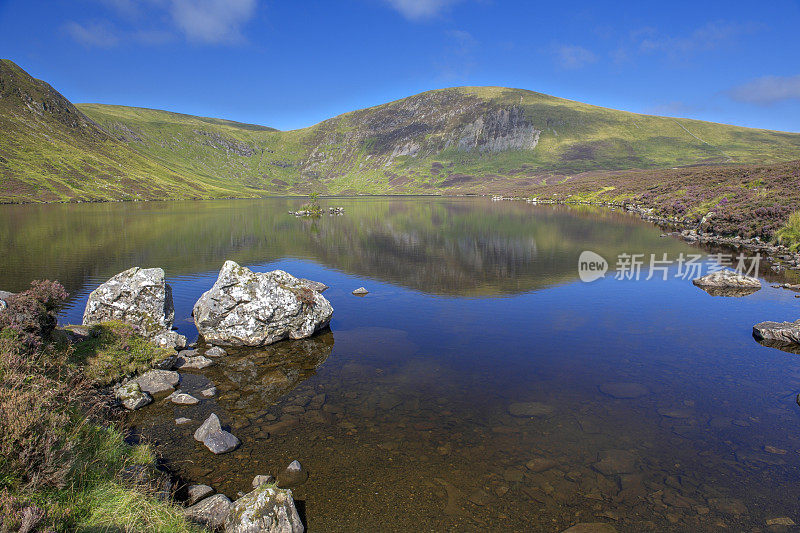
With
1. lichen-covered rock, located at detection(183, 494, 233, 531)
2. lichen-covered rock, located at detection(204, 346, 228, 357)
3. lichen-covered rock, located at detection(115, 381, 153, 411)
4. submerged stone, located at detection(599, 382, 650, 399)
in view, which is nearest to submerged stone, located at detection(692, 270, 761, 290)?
submerged stone, located at detection(599, 382, 650, 399)

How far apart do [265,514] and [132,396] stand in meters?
10.8

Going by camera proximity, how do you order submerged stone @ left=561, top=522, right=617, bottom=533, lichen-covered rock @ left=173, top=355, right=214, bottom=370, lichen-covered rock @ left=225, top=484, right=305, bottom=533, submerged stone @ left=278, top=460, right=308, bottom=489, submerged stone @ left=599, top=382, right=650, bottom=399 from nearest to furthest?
1. lichen-covered rock @ left=225, top=484, right=305, bottom=533
2. submerged stone @ left=561, top=522, right=617, bottom=533
3. submerged stone @ left=278, top=460, right=308, bottom=489
4. submerged stone @ left=599, top=382, right=650, bottom=399
5. lichen-covered rock @ left=173, top=355, right=214, bottom=370

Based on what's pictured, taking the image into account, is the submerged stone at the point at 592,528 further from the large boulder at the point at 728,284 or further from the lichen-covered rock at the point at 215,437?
the large boulder at the point at 728,284

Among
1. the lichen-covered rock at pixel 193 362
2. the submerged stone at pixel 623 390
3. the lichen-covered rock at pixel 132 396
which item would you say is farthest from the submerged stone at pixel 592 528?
the lichen-covered rock at pixel 193 362

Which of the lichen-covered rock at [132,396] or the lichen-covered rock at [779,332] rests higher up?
the lichen-covered rock at [779,332]

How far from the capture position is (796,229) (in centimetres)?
5172

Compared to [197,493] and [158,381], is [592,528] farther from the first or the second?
[158,381]

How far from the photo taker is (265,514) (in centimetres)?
1021

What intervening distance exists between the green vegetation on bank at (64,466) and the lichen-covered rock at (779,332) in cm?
3041

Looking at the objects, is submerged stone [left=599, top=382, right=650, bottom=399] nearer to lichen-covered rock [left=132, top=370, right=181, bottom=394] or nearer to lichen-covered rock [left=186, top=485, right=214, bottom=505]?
lichen-covered rock [left=186, top=485, right=214, bottom=505]

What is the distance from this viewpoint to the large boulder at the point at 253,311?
24.5 m

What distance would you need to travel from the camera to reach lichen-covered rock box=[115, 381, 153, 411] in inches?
667

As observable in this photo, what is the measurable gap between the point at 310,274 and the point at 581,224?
64942 mm

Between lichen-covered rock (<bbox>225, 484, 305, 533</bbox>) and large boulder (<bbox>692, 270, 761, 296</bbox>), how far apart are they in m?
38.8
